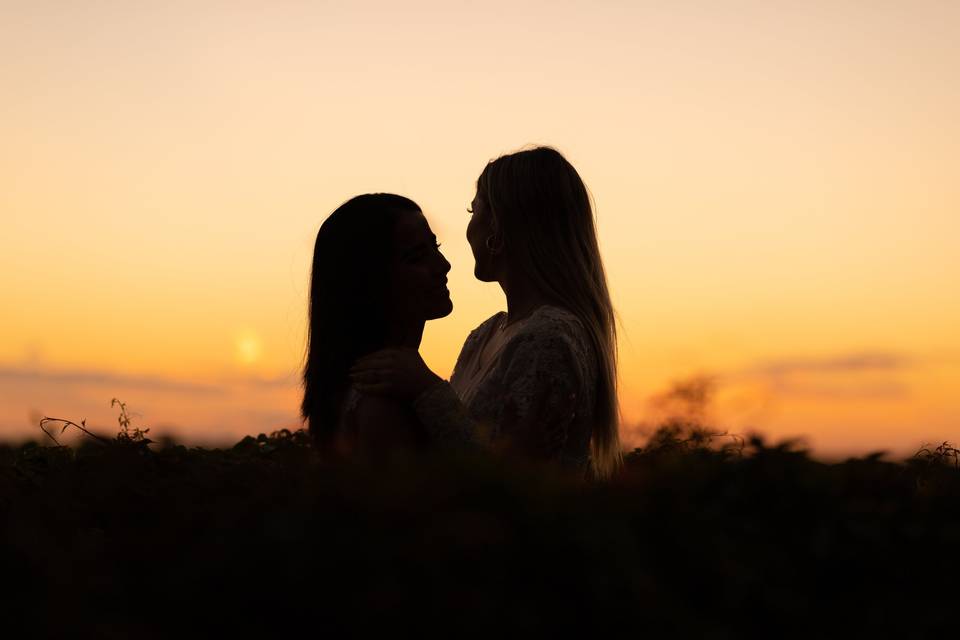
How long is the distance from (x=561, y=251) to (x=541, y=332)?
847 millimetres

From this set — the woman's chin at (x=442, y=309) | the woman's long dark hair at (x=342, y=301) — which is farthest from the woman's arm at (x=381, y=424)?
the woman's chin at (x=442, y=309)

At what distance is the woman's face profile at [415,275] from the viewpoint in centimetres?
651

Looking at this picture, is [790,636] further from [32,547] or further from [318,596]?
[32,547]

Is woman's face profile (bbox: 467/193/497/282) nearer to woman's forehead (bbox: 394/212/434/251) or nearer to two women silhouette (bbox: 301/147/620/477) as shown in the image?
two women silhouette (bbox: 301/147/620/477)

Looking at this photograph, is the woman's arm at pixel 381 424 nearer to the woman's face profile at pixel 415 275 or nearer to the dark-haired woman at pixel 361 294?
the dark-haired woman at pixel 361 294

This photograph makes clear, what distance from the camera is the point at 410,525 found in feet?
9.98

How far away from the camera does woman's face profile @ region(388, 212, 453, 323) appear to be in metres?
6.51

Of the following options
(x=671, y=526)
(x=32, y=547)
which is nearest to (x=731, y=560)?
(x=671, y=526)

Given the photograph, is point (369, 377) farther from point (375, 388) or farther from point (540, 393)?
point (540, 393)

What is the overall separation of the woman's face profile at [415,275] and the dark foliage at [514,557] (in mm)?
2609

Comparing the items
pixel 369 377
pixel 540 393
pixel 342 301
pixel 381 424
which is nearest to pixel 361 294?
pixel 342 301

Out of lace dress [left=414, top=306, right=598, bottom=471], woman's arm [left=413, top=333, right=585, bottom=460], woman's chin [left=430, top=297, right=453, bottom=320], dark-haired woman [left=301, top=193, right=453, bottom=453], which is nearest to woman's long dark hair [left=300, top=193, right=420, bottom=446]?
dark-haired woman [left=301, top=193, right=453, bottom=453]

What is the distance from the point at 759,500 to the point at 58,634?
2.48 meters

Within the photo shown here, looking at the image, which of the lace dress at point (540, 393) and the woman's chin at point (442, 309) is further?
the woman's chin at point (442, 309)
